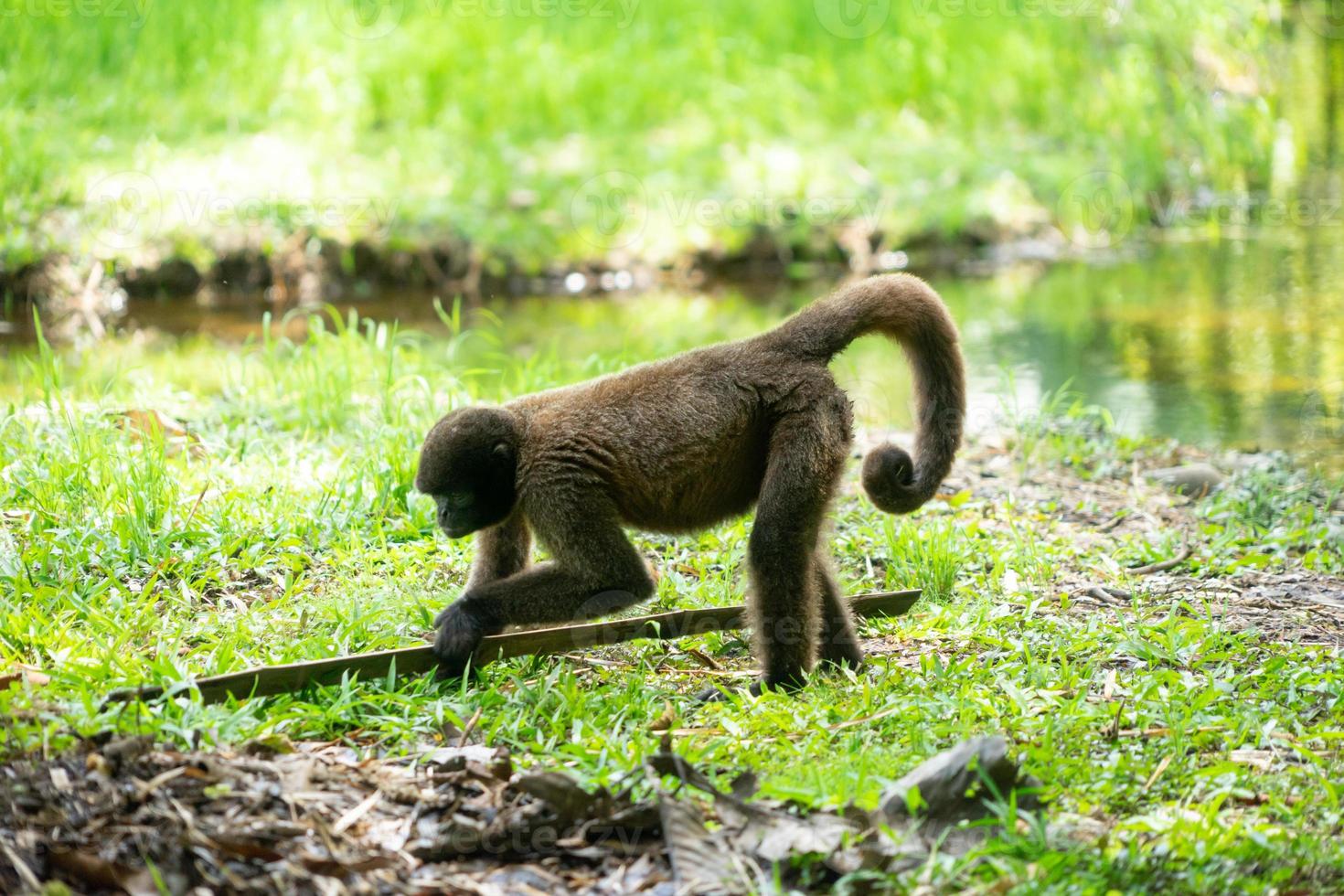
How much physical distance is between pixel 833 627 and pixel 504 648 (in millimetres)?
1348

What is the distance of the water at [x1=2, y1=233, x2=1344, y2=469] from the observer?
9.87 meters

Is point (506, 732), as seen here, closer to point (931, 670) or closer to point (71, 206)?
point (931, 670)

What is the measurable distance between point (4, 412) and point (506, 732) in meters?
4.59

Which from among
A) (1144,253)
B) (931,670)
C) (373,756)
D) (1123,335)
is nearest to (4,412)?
(373,756)

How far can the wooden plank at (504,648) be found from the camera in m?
4.56

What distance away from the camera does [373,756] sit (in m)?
4.45
